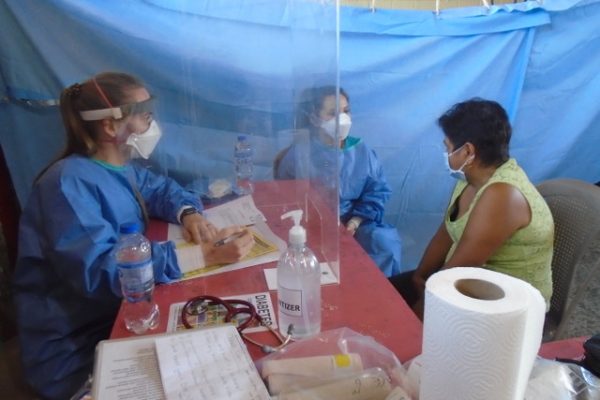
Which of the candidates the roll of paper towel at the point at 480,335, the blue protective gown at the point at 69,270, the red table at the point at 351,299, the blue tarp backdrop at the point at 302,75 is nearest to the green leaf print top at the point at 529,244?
the red table at the point at 351,299

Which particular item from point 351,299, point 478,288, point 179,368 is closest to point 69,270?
point 179,368

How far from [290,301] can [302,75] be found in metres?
0.95

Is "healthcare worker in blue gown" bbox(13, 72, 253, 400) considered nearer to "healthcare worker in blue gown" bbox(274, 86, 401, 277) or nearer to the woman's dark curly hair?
"healthcare worker in blue gown" bbox(274, 86, 401, 277)

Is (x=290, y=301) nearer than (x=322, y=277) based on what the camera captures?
Yes

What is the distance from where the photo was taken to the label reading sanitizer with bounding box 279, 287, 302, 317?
0.85 metres

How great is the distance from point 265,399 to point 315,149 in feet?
3.09

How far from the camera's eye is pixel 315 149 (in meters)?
1.49

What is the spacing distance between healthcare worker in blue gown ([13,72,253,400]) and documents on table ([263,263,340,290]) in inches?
4.5

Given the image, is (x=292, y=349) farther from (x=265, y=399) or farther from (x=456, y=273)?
(x=456, y=273)

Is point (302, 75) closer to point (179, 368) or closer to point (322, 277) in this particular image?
point (322, 277)

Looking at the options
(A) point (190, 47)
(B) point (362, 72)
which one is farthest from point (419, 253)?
(A) point (190, 47)

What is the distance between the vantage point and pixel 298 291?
0.85 meters

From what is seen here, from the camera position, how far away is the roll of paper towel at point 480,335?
512 millimetres

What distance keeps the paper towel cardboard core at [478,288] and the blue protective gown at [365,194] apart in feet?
4.27
